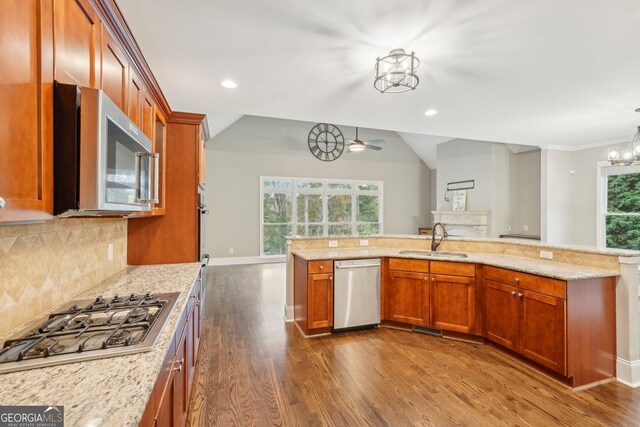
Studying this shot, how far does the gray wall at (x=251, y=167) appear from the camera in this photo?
→ 7.55 meters

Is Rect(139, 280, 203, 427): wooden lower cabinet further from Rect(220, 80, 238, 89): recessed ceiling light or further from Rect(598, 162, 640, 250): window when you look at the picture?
Rect(598, 162, 640, 250): window

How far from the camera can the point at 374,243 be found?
4.04 metres

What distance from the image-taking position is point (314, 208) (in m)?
8.58

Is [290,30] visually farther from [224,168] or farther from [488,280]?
[224,168]

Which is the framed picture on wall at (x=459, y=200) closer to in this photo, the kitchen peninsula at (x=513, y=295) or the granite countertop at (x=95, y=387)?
the kitchen peninsula at (x=513, y=295)

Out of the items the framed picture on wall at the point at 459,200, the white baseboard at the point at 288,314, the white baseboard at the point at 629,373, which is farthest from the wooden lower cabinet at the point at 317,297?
the framed picture on wall at the point at 459,200

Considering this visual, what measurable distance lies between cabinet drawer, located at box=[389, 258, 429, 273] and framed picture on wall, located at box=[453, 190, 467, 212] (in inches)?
191

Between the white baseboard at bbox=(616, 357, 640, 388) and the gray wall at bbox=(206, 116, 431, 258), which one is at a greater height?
the gray wall at bbox=(206, 116, 431, 258)

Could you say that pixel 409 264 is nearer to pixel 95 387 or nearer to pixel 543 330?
pixel 543 330

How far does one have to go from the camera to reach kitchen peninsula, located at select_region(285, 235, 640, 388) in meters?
2.37

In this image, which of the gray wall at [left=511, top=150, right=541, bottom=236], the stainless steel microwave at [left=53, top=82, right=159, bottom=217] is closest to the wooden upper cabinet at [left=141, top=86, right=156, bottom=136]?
the stainless steel microwave at [left=53, top=82, right=159, bottom=217]

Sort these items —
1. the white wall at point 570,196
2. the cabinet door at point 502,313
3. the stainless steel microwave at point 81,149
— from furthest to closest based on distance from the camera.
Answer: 1. the white wall at point 570,196
2. the cabinet door at point 502,313
3. the stainless steel microwave at point 81,149

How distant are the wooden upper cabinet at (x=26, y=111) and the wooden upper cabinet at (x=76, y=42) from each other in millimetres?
59

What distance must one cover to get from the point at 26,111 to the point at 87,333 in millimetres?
899
